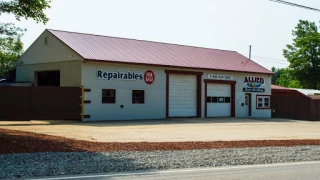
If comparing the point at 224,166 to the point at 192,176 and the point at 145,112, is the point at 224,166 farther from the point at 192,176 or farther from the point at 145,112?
the point at 145,112

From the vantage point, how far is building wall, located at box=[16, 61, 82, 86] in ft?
103

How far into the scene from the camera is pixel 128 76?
3325 cm

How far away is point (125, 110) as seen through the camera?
33.0m

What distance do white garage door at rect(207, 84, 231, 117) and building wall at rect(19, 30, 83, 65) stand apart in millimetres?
12133


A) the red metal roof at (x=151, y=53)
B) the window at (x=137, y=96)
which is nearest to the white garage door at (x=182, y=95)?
the red metal roof at (x=151, y=53)

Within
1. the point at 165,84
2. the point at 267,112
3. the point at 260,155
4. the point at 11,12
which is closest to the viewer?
the point at 260,155

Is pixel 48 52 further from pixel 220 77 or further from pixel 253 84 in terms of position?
pixel 253 84

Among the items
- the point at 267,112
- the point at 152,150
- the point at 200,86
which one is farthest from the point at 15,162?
the point at 267,112

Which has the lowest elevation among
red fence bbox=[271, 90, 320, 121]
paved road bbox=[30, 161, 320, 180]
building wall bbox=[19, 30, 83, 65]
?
paved road bbox=[30, 161, 320, 180]

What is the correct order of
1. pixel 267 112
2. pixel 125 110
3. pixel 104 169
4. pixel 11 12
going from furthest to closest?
pixel 267 112, pixel 125 110, pixel 11 12, pixel 104 169

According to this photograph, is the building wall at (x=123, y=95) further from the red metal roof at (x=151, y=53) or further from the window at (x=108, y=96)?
the red metal roof at (x=151, y=53)

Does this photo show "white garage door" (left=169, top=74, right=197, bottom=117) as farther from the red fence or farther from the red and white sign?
the red fence

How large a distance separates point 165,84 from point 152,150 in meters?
20.7

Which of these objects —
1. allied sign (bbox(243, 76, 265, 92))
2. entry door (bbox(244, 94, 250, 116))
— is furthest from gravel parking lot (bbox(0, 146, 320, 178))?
entry door (bbox(244, 94, 250, 116))
